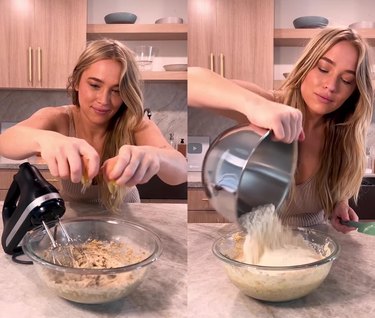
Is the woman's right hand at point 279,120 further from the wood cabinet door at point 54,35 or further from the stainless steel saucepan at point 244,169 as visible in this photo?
the wood cabinet door at point 54,35

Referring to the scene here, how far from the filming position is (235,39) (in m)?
0.51

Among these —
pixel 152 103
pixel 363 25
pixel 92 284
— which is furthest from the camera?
pixel 152 103

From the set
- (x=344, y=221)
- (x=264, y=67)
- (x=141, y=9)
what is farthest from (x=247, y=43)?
(x=344, y=221)

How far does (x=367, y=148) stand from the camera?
525mm

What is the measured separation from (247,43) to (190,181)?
201mm

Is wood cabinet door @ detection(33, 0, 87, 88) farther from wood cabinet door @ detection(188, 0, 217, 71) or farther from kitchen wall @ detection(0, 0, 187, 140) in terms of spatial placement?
wood cabinet door @ detection(188, 0, 217, 71)

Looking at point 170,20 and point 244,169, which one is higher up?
point 170,20

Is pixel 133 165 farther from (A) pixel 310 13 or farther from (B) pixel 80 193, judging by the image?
(A) pixel 310 13

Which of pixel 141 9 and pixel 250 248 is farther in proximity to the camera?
pixel 141 9

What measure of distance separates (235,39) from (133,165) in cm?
23

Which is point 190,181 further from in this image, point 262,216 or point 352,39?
point 352,39

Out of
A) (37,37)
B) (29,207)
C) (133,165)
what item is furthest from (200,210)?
(37,37)

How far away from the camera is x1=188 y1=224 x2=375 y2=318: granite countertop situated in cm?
41

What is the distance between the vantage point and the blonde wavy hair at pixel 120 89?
560 mm
